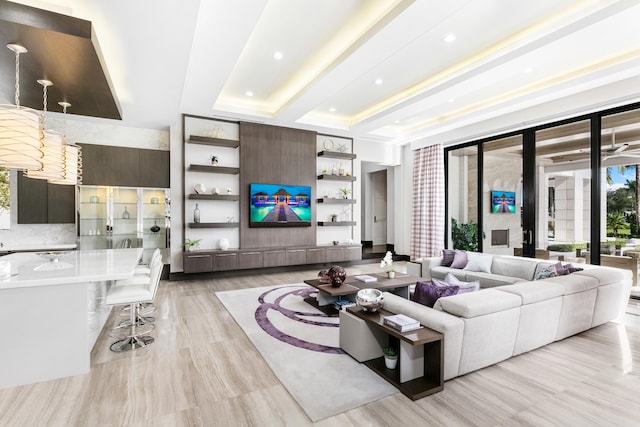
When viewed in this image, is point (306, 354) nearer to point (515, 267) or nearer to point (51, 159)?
point (51, 159)

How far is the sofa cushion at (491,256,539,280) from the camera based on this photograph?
4.57m

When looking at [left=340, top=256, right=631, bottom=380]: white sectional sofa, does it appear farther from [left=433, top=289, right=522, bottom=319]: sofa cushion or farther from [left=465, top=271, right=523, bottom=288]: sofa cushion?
[left=465, top=271, right=523, bottom=288]: sofa cushion

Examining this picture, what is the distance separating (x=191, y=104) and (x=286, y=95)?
63.5 inches

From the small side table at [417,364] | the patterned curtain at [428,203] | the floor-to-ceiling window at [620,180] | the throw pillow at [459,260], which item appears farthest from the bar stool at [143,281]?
the floor-to-ceiling window at [620,180]

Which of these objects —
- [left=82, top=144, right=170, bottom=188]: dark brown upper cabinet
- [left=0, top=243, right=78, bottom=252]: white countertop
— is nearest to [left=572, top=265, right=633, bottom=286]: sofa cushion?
[left=82, top=144, right=170, bottom=188]: dark brown upper cabinet

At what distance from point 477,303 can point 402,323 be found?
642 mm

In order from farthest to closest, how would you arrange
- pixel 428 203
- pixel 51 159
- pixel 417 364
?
pixel 428 203 < pixel 51 159 < pixel 417 364

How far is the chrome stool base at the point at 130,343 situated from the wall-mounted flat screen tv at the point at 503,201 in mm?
6382

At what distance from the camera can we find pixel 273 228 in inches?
266

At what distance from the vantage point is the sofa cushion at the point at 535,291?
2754 millimetres

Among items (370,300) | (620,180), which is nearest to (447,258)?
(620,180)

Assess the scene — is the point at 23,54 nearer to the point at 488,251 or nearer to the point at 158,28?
the point at 158,28

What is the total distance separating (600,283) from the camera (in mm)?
3467

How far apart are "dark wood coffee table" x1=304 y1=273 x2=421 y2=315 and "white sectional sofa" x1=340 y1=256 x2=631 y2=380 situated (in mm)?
1048
